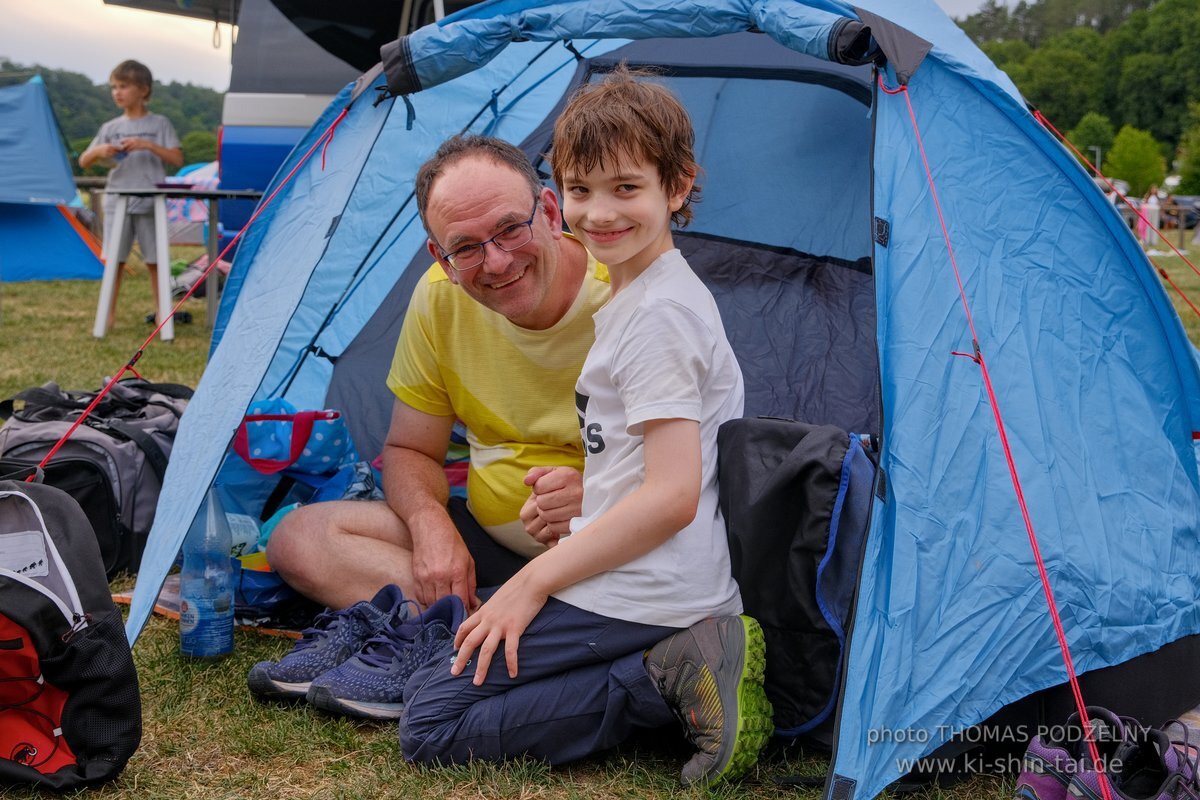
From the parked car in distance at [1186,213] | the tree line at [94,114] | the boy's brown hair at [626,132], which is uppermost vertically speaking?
the boy's brown hair at [626,132]

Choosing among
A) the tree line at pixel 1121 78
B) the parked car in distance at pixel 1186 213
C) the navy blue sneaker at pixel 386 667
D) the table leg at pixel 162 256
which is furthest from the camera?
the tree line at pixel 1121 78

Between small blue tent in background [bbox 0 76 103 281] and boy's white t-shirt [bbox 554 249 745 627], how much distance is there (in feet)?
27.9

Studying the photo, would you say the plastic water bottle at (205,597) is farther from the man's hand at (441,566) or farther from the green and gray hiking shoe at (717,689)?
the green and gray hiking shoe at (717,689)

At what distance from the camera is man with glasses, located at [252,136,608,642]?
2.09 m

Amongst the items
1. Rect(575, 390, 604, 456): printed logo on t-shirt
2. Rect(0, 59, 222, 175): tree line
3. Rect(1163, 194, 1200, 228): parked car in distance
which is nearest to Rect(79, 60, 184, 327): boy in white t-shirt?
Rect(575, 390, 604, 456): printed logo on t-shirt

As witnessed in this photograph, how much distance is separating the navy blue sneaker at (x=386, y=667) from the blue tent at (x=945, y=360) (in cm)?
39

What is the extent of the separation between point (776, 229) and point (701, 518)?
1.76 meters

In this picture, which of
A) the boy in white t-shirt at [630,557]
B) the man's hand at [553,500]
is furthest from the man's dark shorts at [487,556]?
the boy in white t-shirt at [630,557]

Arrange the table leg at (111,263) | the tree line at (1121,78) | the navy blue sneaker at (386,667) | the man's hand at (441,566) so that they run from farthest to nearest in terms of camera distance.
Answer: the tree line at (1121,78), the table leg at (111,263), the man's hand at (441,566), the navy blue sneaker at (386,667)

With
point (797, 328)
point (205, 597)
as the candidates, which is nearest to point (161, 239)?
point (797, 328)

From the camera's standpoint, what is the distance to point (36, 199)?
892cm

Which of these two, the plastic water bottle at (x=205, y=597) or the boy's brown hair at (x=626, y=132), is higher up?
the boy's brown hair at (x=626, y=132)

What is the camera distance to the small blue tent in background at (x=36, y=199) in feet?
29.6

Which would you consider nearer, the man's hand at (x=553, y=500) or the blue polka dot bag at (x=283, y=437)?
the man's hand at (x=553, y=500)
